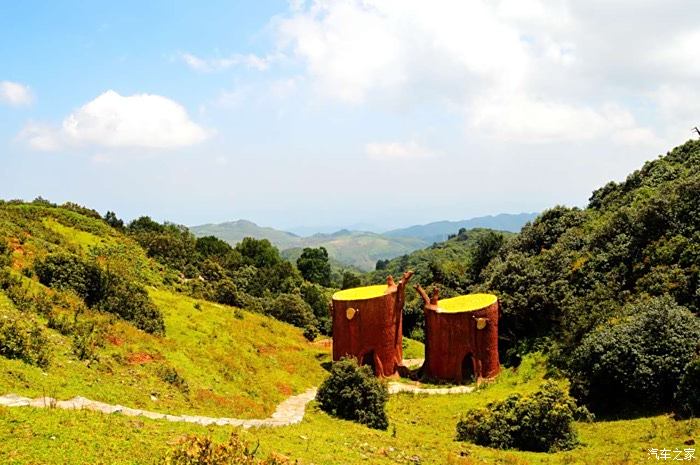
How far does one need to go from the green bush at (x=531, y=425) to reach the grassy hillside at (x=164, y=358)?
7640mm

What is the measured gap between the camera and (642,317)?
21281 mm

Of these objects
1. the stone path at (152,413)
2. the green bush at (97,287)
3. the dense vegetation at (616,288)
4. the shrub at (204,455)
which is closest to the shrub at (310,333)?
the dense vegetation at (616,288)

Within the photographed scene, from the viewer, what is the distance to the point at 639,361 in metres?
19.8

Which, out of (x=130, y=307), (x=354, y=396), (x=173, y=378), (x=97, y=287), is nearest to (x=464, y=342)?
(x=354, y=396)

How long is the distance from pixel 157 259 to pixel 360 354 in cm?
2529

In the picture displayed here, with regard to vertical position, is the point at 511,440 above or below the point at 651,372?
below

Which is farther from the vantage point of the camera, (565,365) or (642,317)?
(565,365)

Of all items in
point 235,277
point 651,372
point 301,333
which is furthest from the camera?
point 235,277

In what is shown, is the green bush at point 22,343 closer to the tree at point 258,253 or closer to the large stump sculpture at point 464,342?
the large stump sculpture at point 464,342

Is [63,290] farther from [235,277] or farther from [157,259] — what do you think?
[235,277]

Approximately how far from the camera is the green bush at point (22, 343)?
48.5 feet

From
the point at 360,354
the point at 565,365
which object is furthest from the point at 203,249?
the point at 565,365

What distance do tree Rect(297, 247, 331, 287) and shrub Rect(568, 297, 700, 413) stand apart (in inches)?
2229

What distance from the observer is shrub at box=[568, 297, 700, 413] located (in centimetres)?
1942
